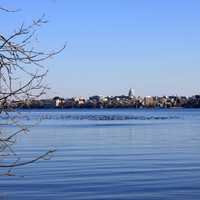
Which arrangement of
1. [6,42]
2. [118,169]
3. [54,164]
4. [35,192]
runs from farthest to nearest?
[54,164] → [118,169] → [35,192] → [6,42]

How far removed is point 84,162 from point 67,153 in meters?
4.87

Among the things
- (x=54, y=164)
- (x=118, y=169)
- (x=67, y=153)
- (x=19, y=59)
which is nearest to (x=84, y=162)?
(x=54, y=164)

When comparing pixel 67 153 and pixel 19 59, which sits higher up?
pixel 19 59

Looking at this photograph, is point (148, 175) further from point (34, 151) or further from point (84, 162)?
point (34, 151)

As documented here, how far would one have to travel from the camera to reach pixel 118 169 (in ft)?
70.3

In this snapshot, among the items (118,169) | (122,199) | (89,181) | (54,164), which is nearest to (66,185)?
(89,181)

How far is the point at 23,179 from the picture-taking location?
18.3 metres

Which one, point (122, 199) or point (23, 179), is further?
point (23, 179)

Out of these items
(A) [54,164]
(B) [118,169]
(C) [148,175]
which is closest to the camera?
(C) [148,175]

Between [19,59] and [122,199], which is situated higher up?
[19,59]

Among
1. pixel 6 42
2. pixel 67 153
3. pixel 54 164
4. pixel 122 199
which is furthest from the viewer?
pixel 67 153

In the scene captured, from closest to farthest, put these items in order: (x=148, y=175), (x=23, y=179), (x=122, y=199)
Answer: (x=122, y=199) → (x=23, y=179) → (x=148, y=175)

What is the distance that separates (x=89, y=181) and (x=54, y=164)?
5.54 meters

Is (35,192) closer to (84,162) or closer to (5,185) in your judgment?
(5,185)
